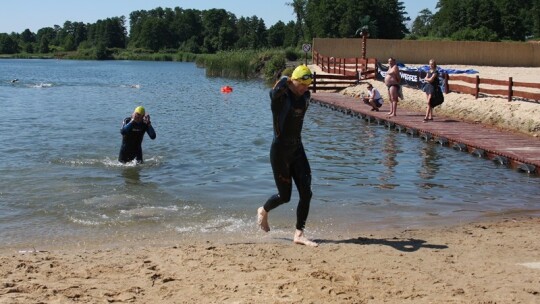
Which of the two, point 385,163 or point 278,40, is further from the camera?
point 278,40

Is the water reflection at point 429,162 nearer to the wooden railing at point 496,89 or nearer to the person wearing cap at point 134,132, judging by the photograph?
the wooden railing at point 496,89

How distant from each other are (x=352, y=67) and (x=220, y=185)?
28.3 metres

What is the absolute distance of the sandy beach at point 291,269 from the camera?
18.3 feet

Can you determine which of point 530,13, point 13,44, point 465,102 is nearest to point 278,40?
point 530,13

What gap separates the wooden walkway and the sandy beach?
5.48 metres

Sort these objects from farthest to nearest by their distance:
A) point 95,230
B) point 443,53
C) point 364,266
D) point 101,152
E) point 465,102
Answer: point 443,53
point 465,102
point 101,152
point 95,230
point 364,266

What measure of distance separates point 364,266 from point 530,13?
10589 cm

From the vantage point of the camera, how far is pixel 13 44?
636 feet

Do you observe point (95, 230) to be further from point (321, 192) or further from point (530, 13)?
point (530, 13)

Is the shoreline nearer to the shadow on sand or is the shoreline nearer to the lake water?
the shadow on sand

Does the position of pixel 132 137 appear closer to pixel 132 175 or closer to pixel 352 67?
pixel 132 175

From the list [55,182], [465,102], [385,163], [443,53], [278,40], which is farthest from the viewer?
[278,40]

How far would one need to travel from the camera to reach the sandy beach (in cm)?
559

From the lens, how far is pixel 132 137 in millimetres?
13102
